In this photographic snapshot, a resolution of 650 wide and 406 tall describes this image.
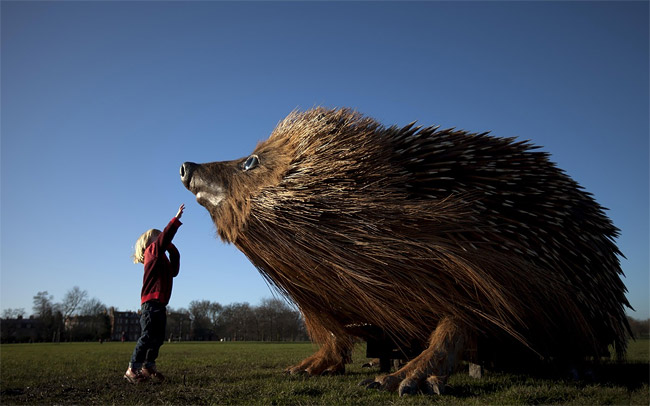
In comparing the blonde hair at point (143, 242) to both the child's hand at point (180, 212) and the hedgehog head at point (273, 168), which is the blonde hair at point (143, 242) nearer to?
the child's hand at point (180, 212)

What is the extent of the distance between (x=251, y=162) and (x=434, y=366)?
9.66ft

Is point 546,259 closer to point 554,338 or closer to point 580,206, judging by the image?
point 554,338

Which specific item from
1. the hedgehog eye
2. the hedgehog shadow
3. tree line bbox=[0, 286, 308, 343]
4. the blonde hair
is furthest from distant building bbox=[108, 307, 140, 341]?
the hedgehog shadow

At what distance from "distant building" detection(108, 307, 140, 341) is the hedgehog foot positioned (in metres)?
60.5

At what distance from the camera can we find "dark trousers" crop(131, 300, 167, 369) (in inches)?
204

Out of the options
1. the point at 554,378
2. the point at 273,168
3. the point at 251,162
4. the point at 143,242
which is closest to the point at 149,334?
the point at 143,242

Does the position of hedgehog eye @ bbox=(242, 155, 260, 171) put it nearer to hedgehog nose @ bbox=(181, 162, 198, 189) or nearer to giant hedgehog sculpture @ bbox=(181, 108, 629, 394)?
giant hedgehog sculpture @ bbox=(181, 108, 629, 394)

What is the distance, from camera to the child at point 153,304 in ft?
17.0

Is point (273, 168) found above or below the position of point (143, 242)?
above

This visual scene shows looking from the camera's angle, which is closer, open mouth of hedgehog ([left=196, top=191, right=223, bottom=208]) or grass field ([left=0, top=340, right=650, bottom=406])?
grass field ([left=0, top=340, right=650, bottom=406])

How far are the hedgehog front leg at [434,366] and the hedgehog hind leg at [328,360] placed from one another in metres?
1.83

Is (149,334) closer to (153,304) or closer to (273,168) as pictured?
(153,304)

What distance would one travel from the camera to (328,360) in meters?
6.21

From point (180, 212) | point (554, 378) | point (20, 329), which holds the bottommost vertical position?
point (20, 329)
